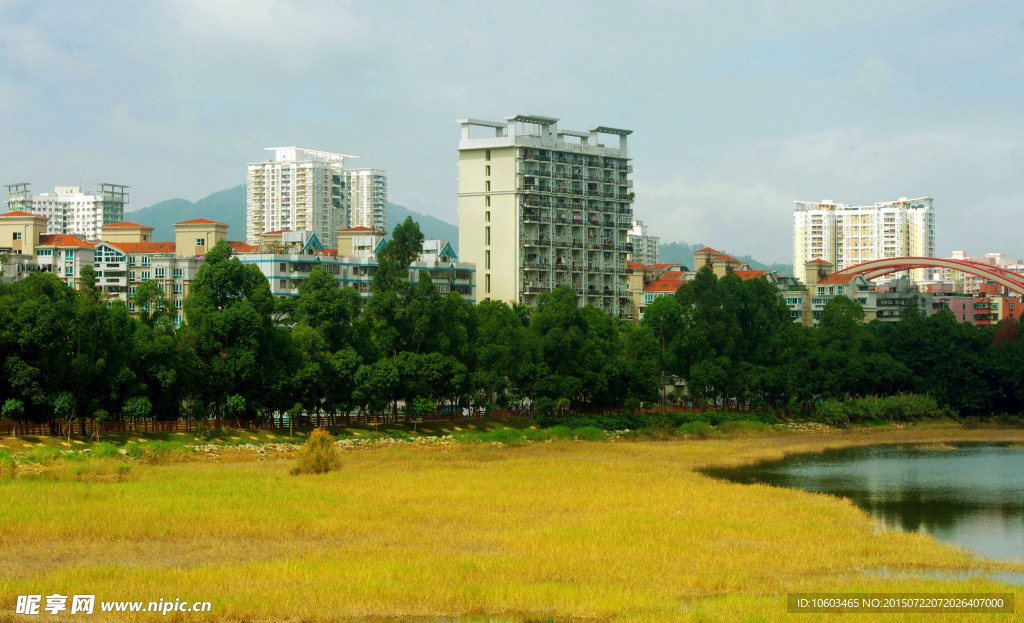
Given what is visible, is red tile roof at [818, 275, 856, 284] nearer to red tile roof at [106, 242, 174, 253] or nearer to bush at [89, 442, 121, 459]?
red tile roof at [106, 242, 174, 253]

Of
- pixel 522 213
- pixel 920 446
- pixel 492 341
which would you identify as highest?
pixel 522 213

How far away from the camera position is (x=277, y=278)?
82812 millimetres

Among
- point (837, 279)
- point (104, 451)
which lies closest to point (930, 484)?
point (104, 451)

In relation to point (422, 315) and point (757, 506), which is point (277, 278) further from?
point (757, 506)

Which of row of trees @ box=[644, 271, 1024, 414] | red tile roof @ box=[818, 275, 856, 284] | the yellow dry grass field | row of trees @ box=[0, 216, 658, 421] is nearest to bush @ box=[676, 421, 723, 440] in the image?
row of trees @ box=[0, 216, 658, 421]

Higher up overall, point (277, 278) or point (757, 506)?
point (277, 278)

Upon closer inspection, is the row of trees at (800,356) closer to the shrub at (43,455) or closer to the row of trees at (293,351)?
the row of trees at (293,351)

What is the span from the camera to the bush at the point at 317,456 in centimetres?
4138

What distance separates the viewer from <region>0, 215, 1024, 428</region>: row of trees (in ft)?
166

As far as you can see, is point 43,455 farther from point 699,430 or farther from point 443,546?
point 699,430

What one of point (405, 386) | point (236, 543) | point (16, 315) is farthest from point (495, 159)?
point (236, 543)

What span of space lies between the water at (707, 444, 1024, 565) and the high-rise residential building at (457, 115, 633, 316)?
38.3 meters

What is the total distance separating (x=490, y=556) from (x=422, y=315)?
40.1 m

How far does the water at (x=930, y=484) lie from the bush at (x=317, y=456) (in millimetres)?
15973
